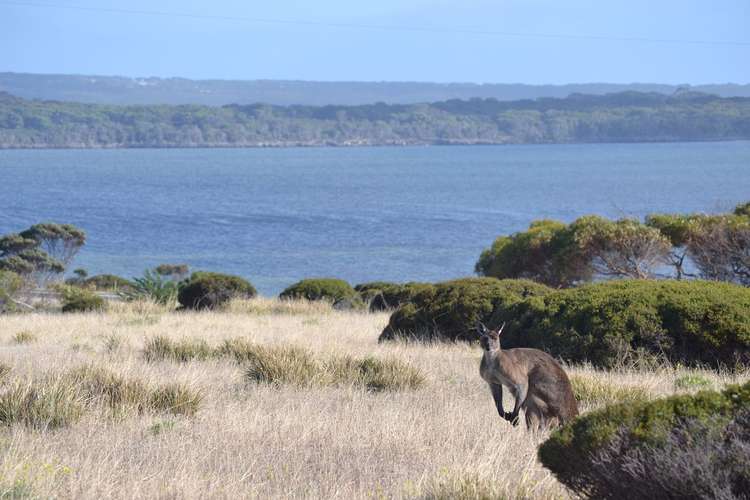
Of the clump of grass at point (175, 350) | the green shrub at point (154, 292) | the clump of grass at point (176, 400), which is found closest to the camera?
the clump of grass at point (176, 400)

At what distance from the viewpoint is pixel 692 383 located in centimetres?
930

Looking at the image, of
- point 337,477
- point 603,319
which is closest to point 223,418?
point 337,477

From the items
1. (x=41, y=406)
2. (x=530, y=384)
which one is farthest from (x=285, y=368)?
(x=530, y=384)

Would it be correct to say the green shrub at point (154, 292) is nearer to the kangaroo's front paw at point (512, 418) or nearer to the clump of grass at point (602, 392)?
the clump of grass at point (602, 392)

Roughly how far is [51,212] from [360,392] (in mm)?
85874

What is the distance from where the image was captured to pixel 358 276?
52.7 meters

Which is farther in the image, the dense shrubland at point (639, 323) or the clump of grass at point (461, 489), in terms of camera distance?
the dense shrubland at point (639, 323)

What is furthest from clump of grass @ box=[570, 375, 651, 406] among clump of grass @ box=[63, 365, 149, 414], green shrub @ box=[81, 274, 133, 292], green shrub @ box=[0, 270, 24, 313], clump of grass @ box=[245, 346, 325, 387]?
green shrub @ box=[81, 274, 133, 292]

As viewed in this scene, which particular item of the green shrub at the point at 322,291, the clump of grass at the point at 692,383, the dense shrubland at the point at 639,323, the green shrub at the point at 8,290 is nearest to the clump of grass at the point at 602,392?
the clump of grass at the point at 692,383

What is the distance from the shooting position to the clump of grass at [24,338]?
47.7 ft

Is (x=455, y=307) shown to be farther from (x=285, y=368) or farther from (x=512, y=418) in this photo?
(x=512, y=418)

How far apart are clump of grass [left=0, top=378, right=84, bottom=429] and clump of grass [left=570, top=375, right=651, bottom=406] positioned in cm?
394

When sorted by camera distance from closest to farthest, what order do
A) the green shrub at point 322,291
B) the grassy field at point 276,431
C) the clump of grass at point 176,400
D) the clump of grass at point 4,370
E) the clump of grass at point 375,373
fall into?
the grassy field at point 276,431 → the clump of grass at point 176,400 → the clump of grass at point 4,370 → the clump of grass at point 375,373 → the green shrub at point 322,291

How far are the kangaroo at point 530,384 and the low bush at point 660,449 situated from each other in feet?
6.27
